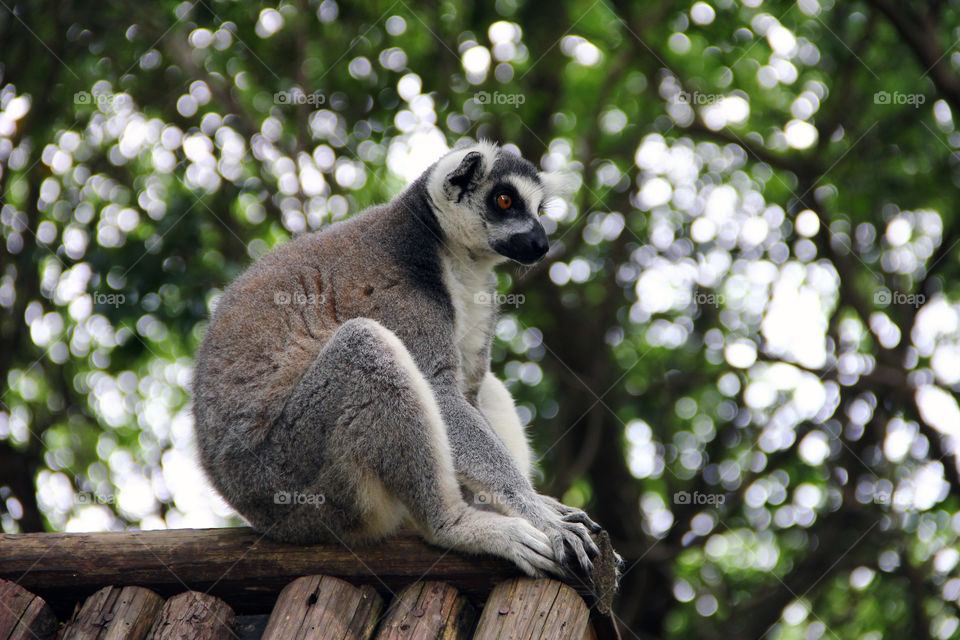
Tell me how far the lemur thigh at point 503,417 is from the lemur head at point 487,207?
0.69 m

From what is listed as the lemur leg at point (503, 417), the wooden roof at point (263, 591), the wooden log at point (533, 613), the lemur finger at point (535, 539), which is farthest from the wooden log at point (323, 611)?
the lemur leg at point (503, 417)

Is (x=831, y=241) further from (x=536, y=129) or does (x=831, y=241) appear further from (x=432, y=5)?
(x=432, y=5)

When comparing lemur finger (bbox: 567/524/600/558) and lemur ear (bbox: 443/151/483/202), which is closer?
lemur finger (bbox: 567/524/600/558)

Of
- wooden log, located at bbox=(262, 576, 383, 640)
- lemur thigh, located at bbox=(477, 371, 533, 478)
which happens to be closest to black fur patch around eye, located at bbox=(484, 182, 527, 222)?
lemur thigh, located at bbox=(477, 371, 533, 478)

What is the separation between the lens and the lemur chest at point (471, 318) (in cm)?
447

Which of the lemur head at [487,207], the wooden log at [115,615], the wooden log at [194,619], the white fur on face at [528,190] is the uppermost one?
the white fur on face at [528,190]

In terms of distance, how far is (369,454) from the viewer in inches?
141

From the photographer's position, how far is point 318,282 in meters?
4.21

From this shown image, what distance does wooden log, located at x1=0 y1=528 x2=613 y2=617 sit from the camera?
11.5 ft

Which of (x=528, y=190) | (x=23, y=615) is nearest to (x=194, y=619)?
(x=23, y=615)

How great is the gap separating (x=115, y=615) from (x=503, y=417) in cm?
215

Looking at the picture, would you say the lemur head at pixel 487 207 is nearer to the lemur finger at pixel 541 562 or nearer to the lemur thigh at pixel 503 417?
the lemur thigh at pixel 503 417

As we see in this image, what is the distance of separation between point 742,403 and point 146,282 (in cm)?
577

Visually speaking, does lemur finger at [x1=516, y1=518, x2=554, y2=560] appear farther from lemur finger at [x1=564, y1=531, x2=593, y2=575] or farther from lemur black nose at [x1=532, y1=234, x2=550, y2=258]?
lemur black nose at [x1=532, y1=234, x2=550, y2=258]
